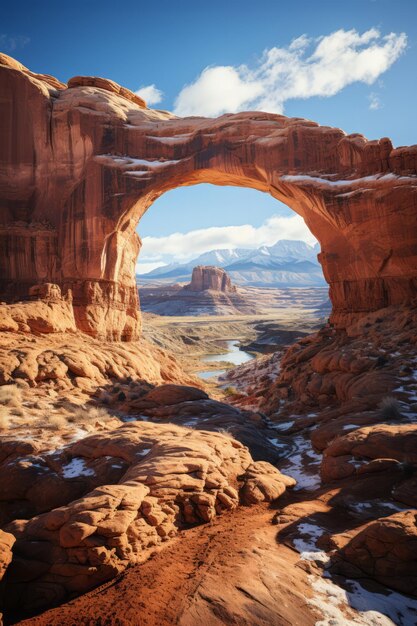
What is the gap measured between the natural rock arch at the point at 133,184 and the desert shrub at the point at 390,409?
28.6 feet

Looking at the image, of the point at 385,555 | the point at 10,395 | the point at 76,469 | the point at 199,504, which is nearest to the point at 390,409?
the point at 385,555

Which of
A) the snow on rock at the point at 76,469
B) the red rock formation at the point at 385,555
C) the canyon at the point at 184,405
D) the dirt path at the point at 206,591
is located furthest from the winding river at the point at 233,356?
the red rock formation at the point at 385,555

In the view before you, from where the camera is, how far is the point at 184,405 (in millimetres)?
12781

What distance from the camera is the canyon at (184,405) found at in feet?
15.7

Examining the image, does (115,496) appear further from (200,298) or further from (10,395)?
(200,298)

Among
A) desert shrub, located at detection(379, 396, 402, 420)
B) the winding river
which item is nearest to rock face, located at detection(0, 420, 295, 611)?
desert shrub, located at detection(379, 396, 402, 420)

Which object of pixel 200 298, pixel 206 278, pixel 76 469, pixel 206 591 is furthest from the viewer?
pixel 206 278

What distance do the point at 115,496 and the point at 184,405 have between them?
6949 millimetres

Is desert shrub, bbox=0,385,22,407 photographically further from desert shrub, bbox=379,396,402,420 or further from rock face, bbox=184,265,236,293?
rock face, bbox=184,265,236,293

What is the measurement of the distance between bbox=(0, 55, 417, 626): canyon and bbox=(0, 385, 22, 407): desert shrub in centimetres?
7

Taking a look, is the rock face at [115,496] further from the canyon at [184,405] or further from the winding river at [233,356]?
the winding river at [233,356]

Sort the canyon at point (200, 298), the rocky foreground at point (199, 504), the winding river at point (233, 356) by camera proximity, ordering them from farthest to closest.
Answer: the canyon at point (200, 298) < the winding river at point (233, 356) < the rocky foreground at point (199, 504)

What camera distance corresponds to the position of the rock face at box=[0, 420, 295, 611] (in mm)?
4922

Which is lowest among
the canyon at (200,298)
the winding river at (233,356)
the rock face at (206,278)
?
the winding river at (233,356)
